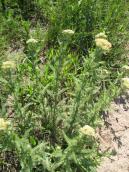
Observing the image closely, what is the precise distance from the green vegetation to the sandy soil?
0.46ft

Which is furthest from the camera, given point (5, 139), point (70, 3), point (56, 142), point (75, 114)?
point (70, 3)

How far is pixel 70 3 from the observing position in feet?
13.1

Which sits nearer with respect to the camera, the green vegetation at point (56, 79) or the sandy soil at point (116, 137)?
the green vegetation at point (56, 79)

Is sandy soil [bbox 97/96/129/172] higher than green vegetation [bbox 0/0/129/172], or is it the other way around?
green vegetation [bbox 0/0/129/172]

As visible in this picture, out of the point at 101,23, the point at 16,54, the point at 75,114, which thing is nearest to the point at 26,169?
the point at 75,114

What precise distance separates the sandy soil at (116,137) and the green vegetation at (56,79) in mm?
141

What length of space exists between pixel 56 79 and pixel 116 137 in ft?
3.04

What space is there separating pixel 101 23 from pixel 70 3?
0.43 m

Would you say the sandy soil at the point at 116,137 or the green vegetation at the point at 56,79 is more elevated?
the green vegetation at the point at 56,79

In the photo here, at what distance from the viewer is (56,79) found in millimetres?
2877

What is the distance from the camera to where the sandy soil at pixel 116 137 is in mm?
3156

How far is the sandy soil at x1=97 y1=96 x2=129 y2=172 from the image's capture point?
3156 mm

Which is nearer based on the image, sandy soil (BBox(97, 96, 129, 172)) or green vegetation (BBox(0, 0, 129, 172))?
green vegetation (BBox(0, 0, 129, 172))

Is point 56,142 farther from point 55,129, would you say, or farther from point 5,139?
point 5,139
